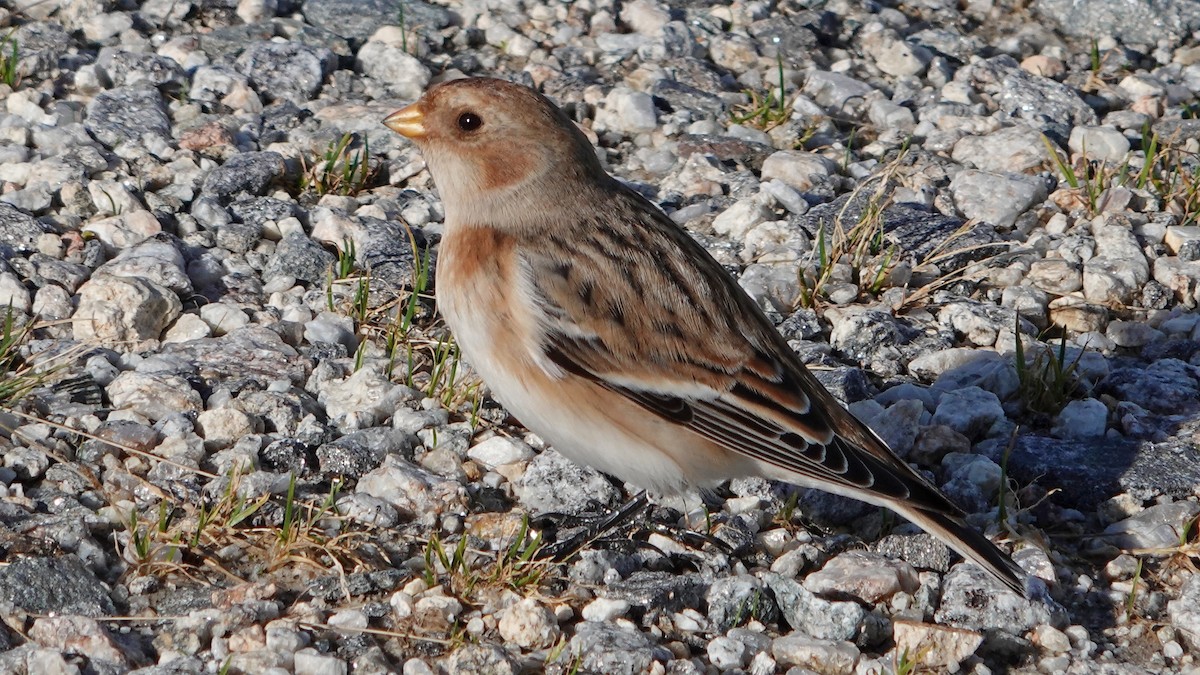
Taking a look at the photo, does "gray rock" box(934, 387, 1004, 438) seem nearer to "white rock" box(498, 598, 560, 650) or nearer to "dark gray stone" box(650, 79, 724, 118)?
"white rock" box(498, 598, 560, 650)

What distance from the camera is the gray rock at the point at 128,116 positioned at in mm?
6159

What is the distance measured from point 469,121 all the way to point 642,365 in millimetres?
986

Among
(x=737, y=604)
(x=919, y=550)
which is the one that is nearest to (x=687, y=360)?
(x=737, y=604)

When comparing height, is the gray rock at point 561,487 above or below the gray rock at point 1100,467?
below

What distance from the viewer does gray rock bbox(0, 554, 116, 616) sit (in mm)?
3850

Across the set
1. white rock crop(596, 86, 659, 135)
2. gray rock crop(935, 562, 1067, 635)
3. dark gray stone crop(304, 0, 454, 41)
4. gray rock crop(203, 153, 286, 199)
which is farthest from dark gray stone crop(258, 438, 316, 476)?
dark gray stone crop(304, 0, 454, 41)

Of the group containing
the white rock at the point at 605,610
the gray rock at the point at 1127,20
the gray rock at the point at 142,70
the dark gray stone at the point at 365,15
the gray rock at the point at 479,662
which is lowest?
the white rock at the point at 605,610

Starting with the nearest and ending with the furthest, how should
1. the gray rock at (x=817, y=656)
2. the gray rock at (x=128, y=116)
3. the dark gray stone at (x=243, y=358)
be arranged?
the gray rock at (x=817, y=656) → the dark gray stone at (x=243, y=358) → the gray rock at (x=128, y=116)

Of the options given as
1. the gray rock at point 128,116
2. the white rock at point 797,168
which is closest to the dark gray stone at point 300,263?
the gray rock at point 128,116

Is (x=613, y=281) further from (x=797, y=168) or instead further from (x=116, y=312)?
(x=797, y=168)

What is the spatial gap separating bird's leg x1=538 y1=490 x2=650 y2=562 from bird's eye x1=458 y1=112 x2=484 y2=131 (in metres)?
1.24

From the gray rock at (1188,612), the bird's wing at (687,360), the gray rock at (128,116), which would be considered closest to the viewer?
the gray rock at (1188,612)

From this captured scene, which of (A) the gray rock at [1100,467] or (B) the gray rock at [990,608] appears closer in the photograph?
(B) the gray rock at [990,608]

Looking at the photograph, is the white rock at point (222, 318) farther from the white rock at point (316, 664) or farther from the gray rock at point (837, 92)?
the gray rock at point (837, 92)
